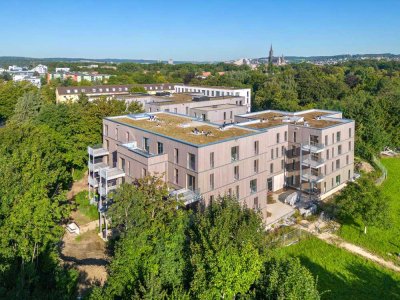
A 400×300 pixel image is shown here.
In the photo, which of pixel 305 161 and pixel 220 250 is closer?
pixel 220 250

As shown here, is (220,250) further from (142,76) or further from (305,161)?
(142,76)

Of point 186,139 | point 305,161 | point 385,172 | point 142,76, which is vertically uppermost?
point 142,76

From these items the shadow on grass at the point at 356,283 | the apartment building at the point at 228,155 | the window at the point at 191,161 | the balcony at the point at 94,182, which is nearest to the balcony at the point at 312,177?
the apartment building at the point at 228,155

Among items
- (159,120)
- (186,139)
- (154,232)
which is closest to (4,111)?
(159,120)

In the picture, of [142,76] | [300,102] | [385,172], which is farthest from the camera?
[142,76]

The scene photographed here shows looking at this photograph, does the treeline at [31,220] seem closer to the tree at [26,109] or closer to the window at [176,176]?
the window at [176,176]

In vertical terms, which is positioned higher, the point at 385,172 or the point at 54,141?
the point at 54,141
